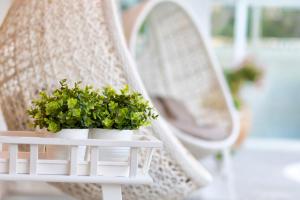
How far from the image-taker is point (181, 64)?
516 centimetres

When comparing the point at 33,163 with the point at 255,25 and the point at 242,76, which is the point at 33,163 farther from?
the point at 255,25

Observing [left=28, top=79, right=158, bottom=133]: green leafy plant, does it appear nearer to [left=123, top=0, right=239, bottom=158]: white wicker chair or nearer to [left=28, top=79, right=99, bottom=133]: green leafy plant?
[left=28, top=79, right=99, bottom=133]: green leafy plant

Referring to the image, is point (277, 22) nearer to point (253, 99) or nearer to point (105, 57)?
point (253, 99)

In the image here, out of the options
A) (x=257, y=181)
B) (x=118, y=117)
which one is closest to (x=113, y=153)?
(x=118, y=117)

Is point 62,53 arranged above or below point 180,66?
above

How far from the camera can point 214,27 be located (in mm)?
8398

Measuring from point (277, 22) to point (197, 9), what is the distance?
8.41ft

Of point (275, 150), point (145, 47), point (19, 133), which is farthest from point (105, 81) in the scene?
point (275, 150)

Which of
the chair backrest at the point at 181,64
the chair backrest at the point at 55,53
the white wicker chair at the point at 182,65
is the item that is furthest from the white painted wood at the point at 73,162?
the chair backrest at the point at 181,64

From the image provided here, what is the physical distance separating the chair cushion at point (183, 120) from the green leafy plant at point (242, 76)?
2.50m

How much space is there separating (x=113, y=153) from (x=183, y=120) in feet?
8.92

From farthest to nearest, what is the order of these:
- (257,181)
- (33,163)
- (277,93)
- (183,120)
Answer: (277,93) → (257,181) → (183,120) → (33,163)

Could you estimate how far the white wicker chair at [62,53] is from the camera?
2.46 meters

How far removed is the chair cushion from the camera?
4219mm
